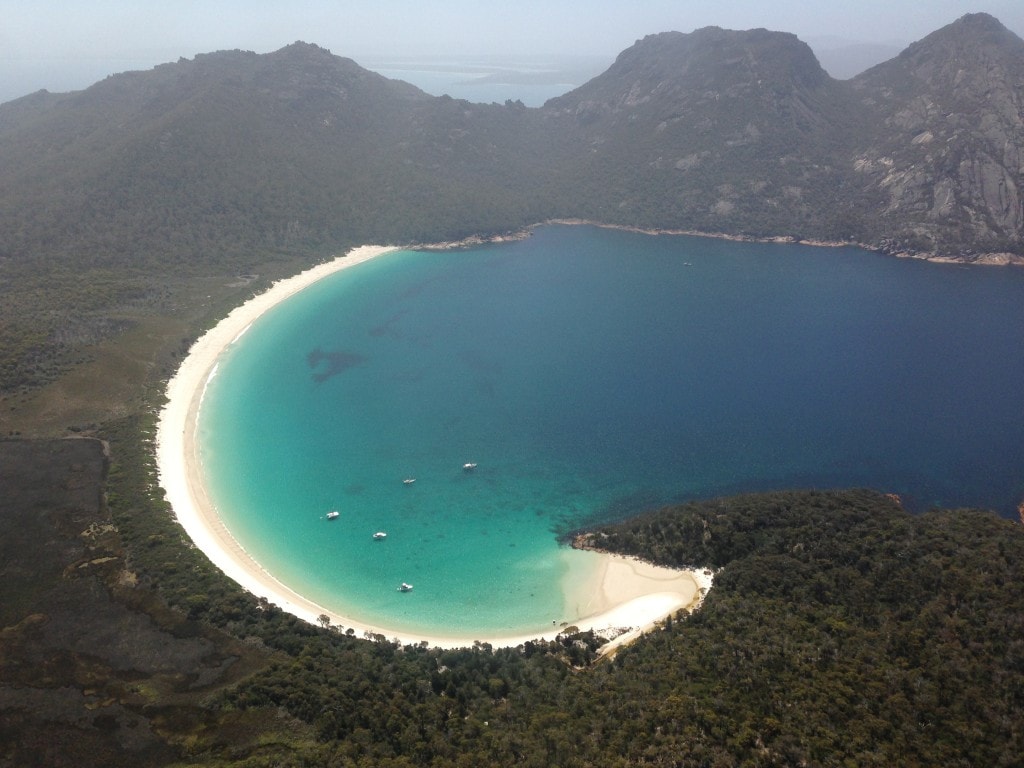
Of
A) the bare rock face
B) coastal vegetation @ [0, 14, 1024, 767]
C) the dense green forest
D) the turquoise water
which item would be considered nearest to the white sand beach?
the turquoise water

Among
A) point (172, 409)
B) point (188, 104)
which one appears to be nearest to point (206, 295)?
point (172, 409)

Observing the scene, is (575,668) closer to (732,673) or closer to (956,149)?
(732,673)

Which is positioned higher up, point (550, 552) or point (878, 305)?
point (878, 305)

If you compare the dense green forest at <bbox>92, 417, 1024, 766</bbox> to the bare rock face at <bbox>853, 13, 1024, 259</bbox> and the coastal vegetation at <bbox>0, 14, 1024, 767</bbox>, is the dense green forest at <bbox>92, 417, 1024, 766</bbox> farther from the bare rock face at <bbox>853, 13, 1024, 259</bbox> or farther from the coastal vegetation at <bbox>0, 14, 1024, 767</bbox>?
the bare rock face at <bbox>853, 13, 1024, 259</bbox>

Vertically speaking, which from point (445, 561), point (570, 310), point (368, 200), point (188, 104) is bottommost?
point (445, 561)

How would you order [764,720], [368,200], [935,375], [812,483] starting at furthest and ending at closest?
[368,200]
[935,375]
[812,483]
[764,720]

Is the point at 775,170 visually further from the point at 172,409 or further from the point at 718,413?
the point at 172,409

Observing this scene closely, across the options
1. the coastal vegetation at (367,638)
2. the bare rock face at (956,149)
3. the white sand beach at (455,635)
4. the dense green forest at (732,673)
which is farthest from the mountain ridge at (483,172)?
the dense green forest at (732,673)
